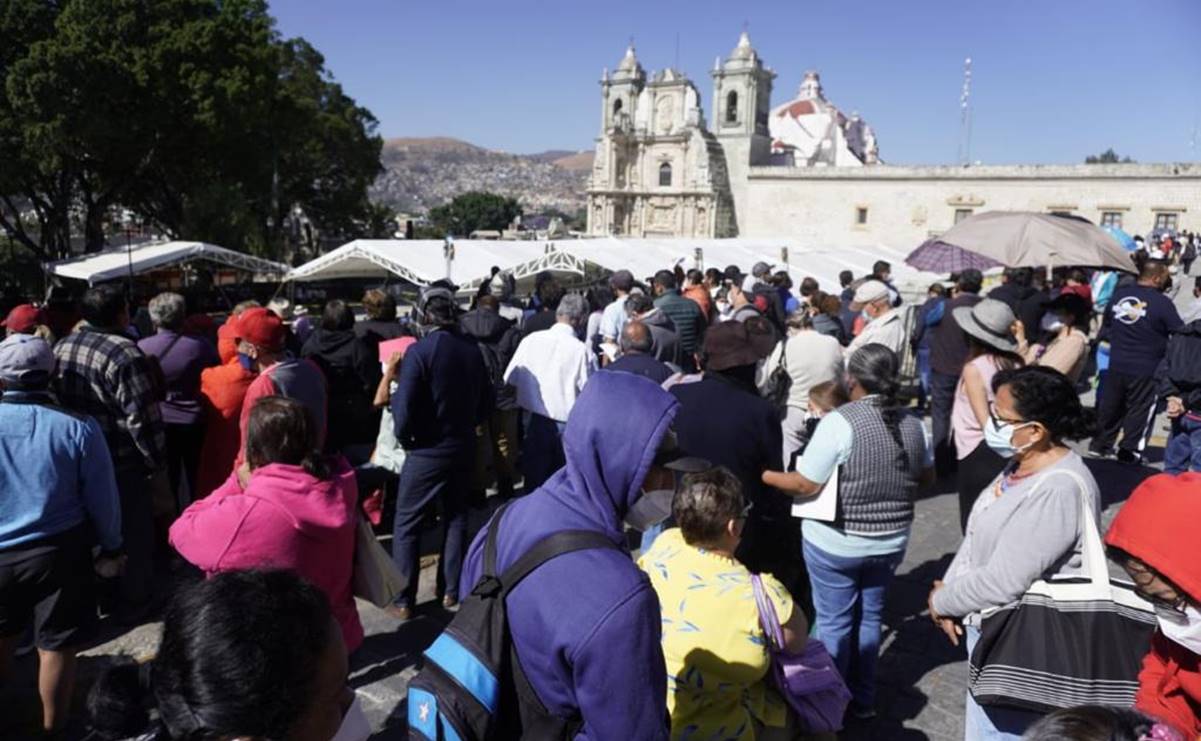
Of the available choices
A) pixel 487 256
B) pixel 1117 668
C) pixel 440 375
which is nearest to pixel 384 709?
pixel 440 375

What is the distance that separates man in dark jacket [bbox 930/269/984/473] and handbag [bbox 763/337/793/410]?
203 cm

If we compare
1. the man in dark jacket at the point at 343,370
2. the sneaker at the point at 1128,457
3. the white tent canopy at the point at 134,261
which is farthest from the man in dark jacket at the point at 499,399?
the white tent canopy at the point at 134,261

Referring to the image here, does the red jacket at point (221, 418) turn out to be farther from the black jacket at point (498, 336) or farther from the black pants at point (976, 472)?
the black pants at point (976, 472)

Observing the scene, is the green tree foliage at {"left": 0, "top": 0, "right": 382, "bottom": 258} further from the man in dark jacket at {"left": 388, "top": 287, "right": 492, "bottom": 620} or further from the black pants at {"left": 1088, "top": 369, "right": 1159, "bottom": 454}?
the black pants at {"left": 1088, "top": 369, "right": 1159, "bottom": 454}

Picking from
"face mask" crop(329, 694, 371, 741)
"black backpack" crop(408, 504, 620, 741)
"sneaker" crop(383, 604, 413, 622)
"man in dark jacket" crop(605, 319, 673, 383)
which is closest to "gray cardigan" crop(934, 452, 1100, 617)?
"black backpack" crop(408, 504, 620, 741)

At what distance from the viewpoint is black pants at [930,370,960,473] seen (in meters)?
6.66

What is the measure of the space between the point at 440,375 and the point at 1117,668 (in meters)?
3.12

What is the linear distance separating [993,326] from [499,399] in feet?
11.3

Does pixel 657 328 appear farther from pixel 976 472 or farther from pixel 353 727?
pixel 353 727

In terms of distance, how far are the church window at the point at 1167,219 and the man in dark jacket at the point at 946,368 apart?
3991 cm

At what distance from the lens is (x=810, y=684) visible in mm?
2408

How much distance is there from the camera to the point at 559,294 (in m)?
7.21

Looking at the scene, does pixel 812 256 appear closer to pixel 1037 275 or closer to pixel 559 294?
pixel 1037 275

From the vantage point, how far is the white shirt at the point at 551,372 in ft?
16.9
